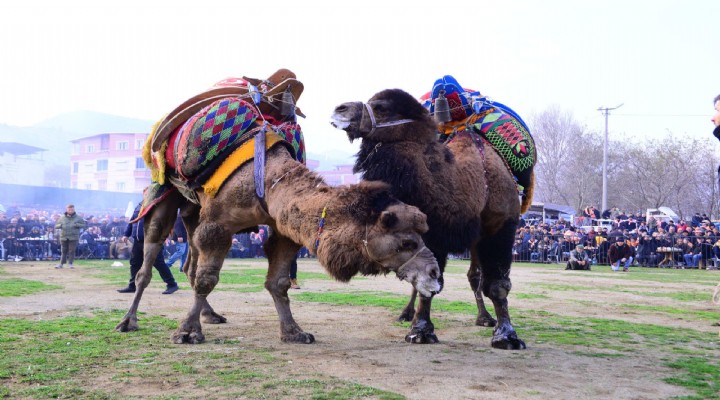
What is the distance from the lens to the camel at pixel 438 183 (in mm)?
6523

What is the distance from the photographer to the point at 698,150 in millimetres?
55844

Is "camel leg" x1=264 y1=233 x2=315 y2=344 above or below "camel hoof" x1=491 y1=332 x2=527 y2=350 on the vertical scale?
above

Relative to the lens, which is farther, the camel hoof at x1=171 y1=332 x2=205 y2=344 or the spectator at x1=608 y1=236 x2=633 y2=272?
the spectator at x1=608 y1=236 x2=633 y2=272

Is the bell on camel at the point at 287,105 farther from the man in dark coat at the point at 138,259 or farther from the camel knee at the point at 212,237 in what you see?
the man in dark coat at the point at 138,259

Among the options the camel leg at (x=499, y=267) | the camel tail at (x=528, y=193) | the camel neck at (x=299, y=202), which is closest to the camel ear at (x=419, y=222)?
the camel neck at (x=299, y=202)

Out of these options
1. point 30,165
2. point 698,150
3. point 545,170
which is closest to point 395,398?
point 698,150

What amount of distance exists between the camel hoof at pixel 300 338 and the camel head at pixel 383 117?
2005 mm

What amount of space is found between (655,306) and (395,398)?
26.4 feet

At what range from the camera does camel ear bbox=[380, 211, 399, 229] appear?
530 centimetres

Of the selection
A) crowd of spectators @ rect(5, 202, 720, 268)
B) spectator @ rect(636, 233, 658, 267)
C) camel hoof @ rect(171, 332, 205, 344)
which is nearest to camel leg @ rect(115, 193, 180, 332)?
camel hoof @ rect(171, 332, 205, 344)

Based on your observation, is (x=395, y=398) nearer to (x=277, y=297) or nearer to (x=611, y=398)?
(x=611, y=398)

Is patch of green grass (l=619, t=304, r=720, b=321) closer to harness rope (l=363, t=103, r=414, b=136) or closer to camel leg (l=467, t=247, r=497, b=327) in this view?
camel leg (l=467, t=247, r=497, b=327)

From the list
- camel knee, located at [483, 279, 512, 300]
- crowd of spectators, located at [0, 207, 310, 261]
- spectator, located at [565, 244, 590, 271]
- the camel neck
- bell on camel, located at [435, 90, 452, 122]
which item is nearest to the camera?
the camel neck

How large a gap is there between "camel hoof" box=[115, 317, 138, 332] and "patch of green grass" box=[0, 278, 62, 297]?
4957mm
